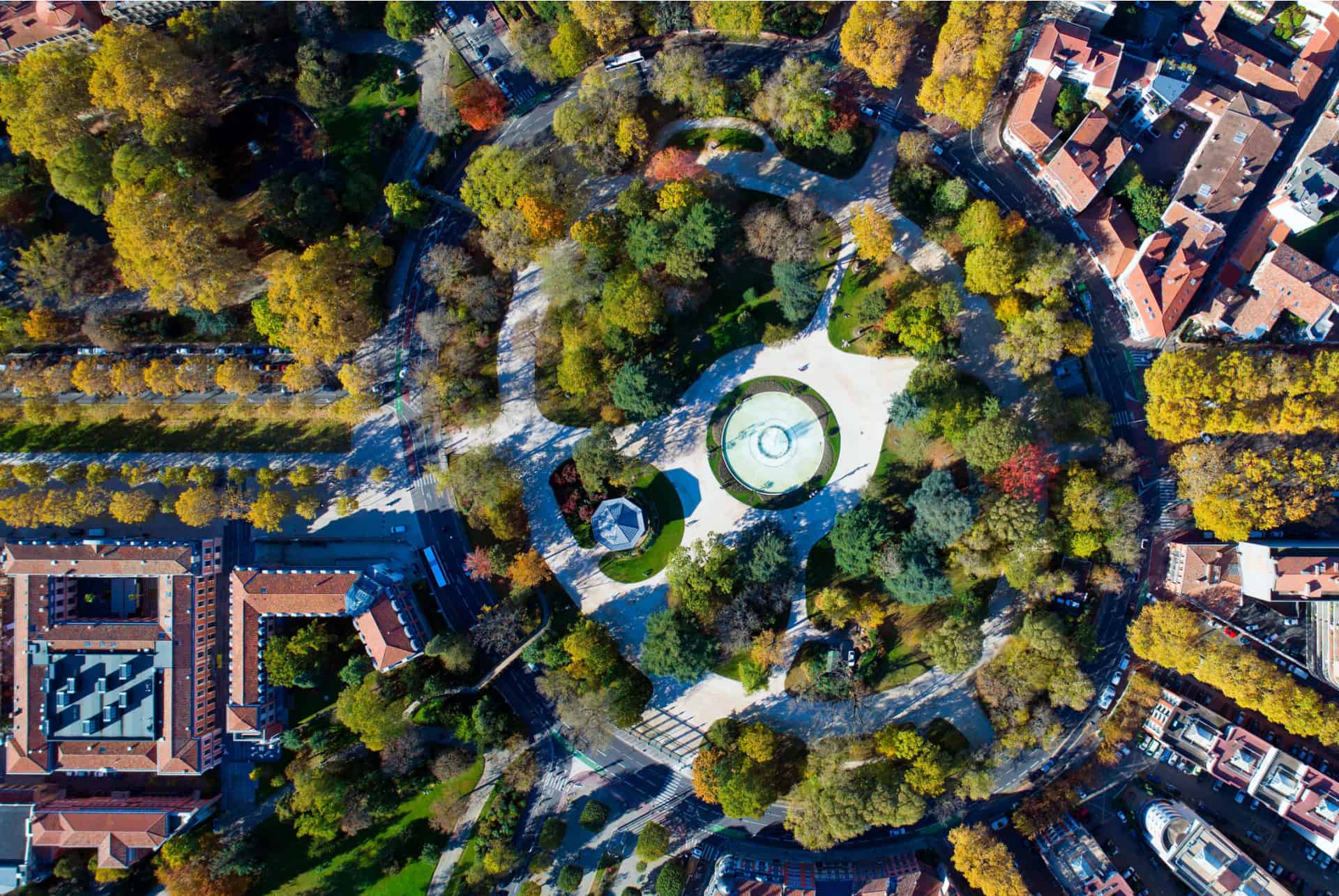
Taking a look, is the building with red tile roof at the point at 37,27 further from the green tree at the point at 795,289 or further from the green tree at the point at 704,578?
the green tree at the point at 704,578

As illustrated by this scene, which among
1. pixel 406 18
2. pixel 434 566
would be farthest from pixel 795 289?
pixel 406 18

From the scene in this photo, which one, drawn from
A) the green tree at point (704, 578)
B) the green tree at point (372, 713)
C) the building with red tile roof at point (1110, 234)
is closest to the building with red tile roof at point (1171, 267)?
the building with red tile roof at point (1110, 234)

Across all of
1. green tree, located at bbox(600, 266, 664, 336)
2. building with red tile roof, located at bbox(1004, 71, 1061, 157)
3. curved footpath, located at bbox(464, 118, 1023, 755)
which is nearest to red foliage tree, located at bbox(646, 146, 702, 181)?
curved footpath, located at bbox(464, 118, 1023, 755)

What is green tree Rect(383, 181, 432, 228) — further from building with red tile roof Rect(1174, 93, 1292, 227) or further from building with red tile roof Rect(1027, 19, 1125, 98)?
building with red tile roof Rect(1174, 93, 1292, 227)

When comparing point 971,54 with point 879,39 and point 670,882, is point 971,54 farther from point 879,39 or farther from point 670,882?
point 670,882

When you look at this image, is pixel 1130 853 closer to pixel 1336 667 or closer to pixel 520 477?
pixel 1336 667

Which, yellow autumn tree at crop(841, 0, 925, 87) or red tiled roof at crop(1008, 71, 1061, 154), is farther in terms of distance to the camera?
red tiled roof at crop(1008, 71, 1061, 154)
